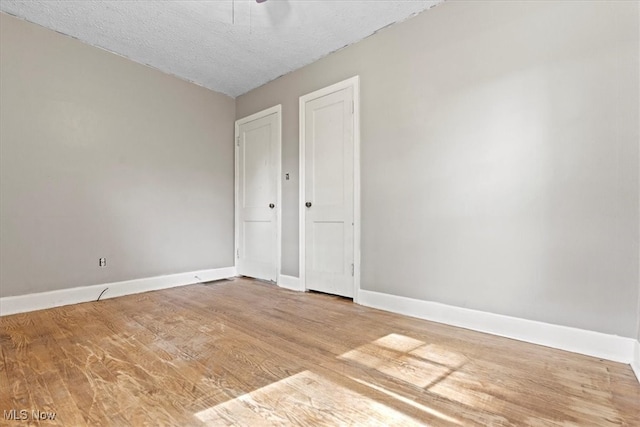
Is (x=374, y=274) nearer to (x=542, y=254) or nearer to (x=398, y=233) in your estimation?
(x=398, y=233)

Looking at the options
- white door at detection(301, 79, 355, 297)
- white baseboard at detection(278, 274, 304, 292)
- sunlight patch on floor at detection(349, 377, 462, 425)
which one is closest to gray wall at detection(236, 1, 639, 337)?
white door at detection(301, 79, 355, 297)

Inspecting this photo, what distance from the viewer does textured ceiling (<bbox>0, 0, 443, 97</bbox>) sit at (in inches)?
105

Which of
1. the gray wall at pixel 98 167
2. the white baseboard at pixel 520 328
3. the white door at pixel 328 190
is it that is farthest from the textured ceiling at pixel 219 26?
the white baseboard at pixel 520 328

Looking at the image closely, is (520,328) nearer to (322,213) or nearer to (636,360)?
(636,360)

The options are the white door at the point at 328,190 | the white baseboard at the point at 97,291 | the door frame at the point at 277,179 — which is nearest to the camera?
the white baseboard at the point at 97,291

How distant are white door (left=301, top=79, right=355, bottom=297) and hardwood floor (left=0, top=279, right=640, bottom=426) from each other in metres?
0.82

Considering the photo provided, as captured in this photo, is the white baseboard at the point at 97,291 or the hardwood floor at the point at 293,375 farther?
the white baseboard at the point at 97,291

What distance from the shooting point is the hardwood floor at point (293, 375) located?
1.32 meters

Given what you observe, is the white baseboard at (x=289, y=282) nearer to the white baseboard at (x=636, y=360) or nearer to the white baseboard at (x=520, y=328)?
the white baseboard at (x=520, y=328)

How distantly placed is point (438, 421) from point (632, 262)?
1.53 m

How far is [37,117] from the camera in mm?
2969

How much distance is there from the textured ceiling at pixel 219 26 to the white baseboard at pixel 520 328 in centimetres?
252

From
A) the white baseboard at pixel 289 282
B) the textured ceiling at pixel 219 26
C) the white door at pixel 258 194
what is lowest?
the white baseboard at pixel 289 282

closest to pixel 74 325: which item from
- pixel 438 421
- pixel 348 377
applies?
pixel 348 377
